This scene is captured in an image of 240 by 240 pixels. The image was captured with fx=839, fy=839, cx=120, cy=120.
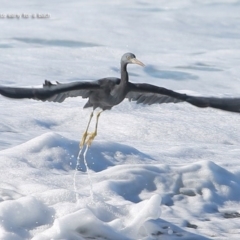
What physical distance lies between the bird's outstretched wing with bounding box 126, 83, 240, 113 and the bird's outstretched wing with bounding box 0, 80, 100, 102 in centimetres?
48

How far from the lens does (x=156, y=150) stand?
985 centimetres

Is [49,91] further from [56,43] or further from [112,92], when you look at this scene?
[56,43]

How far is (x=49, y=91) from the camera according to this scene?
6.55 metres

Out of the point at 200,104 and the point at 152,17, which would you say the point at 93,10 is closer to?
the point at 152,17

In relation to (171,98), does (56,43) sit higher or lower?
lower

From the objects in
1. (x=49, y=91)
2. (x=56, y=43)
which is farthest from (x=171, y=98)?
(x=56, y=43)

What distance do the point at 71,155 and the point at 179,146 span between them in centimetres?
195

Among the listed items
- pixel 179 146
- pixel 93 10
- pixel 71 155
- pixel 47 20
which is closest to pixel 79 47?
pixel 47 20

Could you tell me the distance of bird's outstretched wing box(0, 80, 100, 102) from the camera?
643 centimetres

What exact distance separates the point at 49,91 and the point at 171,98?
1175 mm

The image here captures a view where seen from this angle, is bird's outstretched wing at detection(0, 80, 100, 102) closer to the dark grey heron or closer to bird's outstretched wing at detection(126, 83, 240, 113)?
the dark grey heron

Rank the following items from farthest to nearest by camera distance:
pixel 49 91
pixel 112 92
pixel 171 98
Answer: pixel 171 98, pixel 112 92, pixel 49 91

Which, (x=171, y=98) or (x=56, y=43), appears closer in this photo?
(x=171, y=98)

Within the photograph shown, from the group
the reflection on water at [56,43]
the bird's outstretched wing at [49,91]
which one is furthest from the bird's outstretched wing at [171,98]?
the reflection on water at [56,43]
